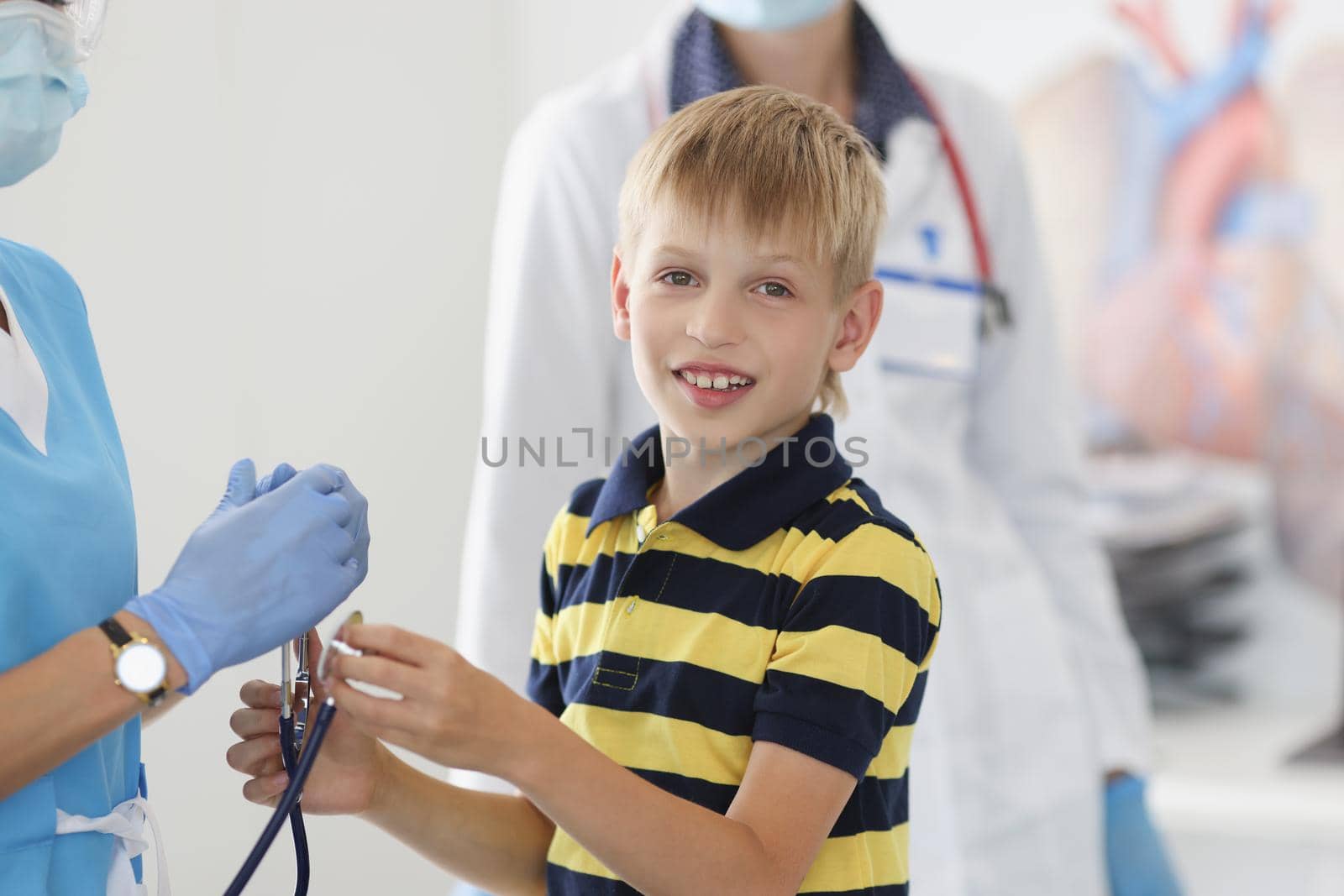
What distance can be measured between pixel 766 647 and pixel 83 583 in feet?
1.40

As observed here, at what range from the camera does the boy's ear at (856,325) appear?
39.3 inches

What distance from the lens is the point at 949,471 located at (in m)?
1.49

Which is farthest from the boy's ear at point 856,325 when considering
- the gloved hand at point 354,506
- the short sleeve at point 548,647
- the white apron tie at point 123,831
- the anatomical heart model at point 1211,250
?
the anatomical heart model at point 1211,250

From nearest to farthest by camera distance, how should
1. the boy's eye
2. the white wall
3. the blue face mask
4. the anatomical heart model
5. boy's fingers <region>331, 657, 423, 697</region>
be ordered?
1. boy's fingers <region>331, 657, 423, 697</region>
2. the blue face mask
3. the boy's eye
4. the white wall
5. the anatomical heart model

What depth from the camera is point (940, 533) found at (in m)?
1.47

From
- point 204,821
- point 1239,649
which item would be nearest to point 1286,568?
point 1239,649

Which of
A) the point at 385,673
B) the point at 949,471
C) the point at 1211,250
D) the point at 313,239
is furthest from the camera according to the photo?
the point at 1211,250

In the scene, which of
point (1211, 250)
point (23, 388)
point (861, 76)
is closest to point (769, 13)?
point (861, 76)

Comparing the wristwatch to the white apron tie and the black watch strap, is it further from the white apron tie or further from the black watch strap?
the white apron tie

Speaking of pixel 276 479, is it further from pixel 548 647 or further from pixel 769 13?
pixel 769 13

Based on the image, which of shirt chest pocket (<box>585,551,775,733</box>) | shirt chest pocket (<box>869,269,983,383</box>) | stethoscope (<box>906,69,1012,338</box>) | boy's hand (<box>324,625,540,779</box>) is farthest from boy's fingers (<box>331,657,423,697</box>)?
stethoscope (<box>906,69,1012,338</box>)

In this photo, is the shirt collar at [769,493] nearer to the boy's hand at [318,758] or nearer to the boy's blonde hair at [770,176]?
the boy's blonde hair at [770,176]

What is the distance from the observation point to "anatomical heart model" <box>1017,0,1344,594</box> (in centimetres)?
260

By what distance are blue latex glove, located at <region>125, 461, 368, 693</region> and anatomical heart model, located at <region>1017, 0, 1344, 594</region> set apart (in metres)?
2.19
